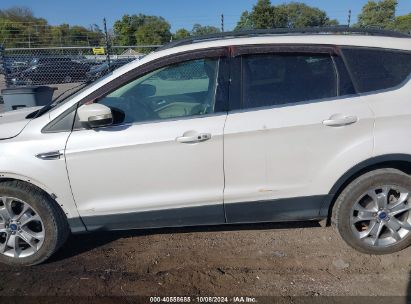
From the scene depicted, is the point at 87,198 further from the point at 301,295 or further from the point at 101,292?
the point at 301,295

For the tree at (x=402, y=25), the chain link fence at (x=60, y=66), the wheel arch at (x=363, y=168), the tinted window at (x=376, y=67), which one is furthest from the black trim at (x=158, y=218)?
the tree at (x=402, y=25)

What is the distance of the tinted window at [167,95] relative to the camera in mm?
2982

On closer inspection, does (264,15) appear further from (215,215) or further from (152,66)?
(215,215)

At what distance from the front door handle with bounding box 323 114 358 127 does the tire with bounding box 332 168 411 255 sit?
1.59 feet

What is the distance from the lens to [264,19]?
132 feet

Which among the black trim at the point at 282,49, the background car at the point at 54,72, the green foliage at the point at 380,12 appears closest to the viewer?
the black trim at the point at 282,49

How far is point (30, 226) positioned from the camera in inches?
123

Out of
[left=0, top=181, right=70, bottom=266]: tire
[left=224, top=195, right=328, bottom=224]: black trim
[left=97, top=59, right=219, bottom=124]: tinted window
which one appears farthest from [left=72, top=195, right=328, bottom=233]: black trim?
[left=97, top=59, right=219, bottom=124]: tinted window

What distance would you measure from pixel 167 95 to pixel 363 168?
5.66ft

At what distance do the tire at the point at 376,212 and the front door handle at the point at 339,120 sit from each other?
48 cm

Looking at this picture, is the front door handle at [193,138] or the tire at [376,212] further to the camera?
the tire at [376,212]

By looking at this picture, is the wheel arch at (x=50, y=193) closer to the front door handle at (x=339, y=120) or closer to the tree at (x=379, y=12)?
the front door handle at (x=339, y=120)

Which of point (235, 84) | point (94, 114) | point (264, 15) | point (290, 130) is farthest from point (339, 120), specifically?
point (264, 15)

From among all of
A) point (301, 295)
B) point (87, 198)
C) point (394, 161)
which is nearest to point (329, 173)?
point (394, 161)
